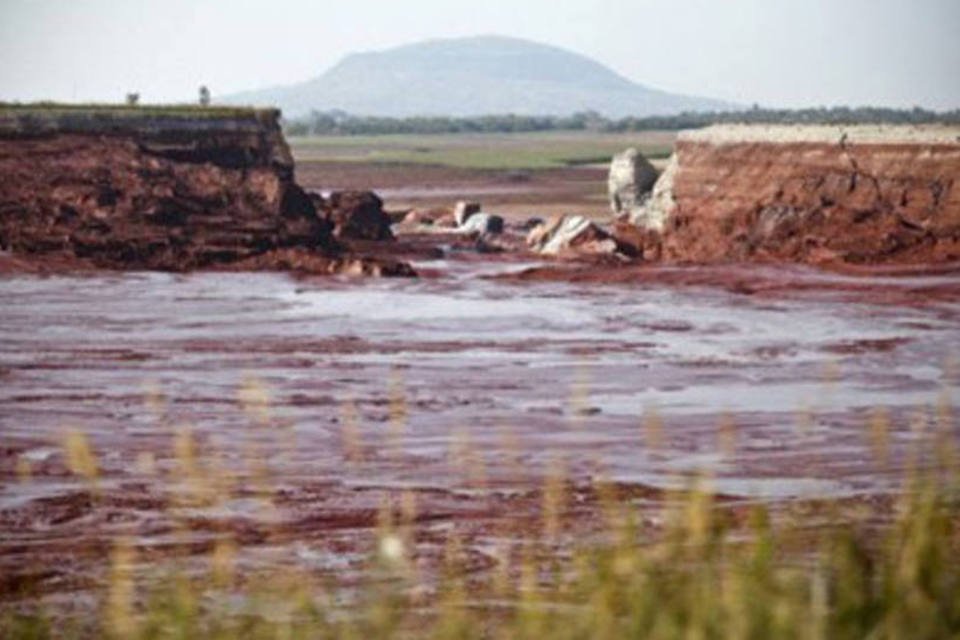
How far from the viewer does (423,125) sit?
187875 mm

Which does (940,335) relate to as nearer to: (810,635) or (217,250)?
(217,250)

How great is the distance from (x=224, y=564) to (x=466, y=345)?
69.9 feet

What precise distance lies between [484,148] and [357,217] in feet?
281

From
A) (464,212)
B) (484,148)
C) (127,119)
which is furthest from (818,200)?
(484,148)

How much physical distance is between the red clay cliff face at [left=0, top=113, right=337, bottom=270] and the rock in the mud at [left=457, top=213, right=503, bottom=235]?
574cm

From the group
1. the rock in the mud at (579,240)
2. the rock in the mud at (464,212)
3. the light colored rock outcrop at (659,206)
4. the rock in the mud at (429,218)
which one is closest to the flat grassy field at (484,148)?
the rock in the mud at (429,218)

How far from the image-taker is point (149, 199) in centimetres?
4309

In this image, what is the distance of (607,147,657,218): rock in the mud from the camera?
49928 millimetres

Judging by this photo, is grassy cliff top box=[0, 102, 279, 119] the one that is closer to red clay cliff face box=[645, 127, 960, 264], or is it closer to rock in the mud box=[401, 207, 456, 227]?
rock in the mud box=[401, 207, 456, 227]

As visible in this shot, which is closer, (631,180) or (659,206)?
(659,206)

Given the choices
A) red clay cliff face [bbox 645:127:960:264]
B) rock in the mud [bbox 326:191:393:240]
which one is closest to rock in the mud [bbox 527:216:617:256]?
red clay cliff face [bbox 645:127:960:264]

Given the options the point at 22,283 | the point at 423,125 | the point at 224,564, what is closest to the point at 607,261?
the point at 22,283

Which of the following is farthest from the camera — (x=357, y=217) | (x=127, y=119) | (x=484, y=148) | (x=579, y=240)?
(x=484, y=148)

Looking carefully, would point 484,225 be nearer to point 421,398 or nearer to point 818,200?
point 818,200
